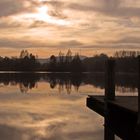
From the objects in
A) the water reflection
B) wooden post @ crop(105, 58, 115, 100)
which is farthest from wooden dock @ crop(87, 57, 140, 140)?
the water reflection

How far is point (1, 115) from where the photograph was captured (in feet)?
69.3

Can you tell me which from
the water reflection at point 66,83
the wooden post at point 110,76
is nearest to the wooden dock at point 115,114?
the wooden post at point 110,76

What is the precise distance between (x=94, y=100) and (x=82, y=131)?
401 centimetres

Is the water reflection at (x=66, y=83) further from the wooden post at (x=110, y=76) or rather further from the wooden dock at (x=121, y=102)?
the wooden post at (x=110, y=76)

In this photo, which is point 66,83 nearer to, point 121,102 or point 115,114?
point 121,102

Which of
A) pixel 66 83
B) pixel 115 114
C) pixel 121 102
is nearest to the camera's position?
pixel 115 114

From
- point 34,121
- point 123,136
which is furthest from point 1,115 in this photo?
point 123,136

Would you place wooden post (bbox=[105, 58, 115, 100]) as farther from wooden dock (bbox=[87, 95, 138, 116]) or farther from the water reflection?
the water reflection

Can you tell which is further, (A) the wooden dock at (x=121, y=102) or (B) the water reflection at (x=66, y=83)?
(B) the water reflection at (x=66, y=83)

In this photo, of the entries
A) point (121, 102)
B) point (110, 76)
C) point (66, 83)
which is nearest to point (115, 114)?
point (121, 102)

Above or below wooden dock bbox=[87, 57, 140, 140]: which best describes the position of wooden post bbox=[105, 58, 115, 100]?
above

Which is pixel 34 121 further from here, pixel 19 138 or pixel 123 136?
pixel 123 136

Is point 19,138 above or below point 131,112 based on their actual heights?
A: below

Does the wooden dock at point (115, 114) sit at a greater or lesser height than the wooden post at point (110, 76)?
lesser
